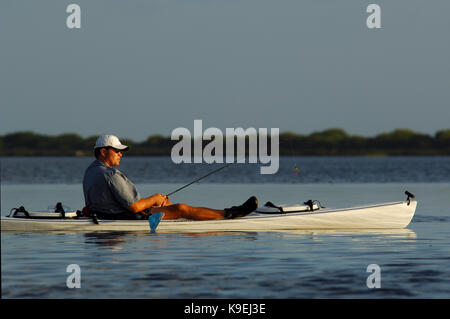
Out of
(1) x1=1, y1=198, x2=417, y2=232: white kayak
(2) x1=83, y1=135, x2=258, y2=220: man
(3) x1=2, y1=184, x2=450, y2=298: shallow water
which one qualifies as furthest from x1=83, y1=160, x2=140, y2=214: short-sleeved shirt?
(3) x1=2, y1=184, x2=450, y2=298: shallow water

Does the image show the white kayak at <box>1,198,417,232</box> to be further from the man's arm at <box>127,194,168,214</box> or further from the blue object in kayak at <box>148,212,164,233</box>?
the man's arm at <box>127,194,168,214</box>

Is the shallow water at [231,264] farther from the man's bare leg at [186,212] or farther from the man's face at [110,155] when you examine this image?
the man's face at [110,155]

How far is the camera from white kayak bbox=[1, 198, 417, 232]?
45.0 feet

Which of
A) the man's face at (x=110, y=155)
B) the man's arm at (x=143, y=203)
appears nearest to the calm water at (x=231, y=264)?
the man's arm at (x=143, y=203)

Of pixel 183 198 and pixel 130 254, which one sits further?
pixel 183 198

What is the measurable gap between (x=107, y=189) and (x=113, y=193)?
124 mm

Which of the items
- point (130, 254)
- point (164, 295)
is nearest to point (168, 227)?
point (130, 254)

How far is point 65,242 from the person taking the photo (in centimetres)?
1269

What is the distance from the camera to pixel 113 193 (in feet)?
42.5

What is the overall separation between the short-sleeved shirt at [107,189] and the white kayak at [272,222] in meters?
0.43

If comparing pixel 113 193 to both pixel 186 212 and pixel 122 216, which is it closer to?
pixel 122 216

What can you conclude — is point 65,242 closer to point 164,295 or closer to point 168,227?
point 168,227

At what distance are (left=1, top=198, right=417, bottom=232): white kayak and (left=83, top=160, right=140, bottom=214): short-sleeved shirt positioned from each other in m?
0.43

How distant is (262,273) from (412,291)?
77.1 inches
